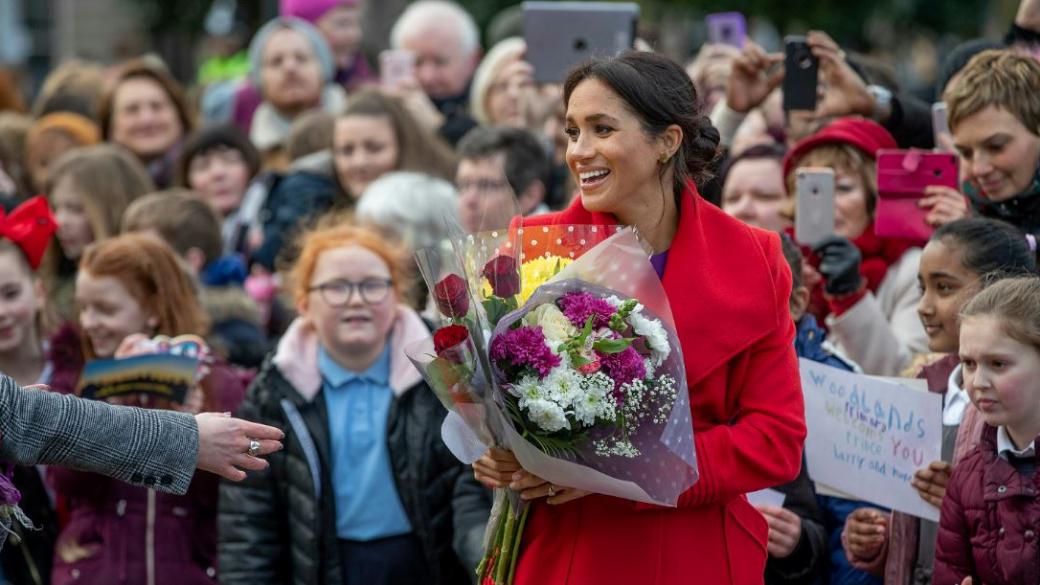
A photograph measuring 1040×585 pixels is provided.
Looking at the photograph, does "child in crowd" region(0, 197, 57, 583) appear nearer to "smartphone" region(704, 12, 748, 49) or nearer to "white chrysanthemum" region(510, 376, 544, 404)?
"white chrysanthemum" region(510, 376, 544, 404)

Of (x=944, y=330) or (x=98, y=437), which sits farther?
(x=944, y=330)

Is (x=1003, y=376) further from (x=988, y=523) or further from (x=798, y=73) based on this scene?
(x=798, y=73)

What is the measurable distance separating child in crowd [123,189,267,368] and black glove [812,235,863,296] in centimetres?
268

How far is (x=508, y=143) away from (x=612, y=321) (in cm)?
384

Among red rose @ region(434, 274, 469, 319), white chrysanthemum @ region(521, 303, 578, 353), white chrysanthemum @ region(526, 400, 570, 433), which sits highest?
red rose @ region(434, 274, 469, 319)

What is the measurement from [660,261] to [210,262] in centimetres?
403

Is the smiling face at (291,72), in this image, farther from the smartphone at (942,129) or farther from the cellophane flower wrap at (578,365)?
the cellophane flower wrap at (578,365)

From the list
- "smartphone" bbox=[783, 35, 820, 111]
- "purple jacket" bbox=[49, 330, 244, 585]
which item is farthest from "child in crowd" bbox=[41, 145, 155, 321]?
"smartphone" bbox=[783, 35, 820, 111]

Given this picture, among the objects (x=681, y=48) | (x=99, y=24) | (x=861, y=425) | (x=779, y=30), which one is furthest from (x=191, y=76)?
(x=861, y=425)

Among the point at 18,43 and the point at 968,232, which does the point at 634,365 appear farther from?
the point at 18,43

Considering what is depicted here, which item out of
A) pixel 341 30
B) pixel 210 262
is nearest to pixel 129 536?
pixel 210 262

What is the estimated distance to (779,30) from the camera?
2206 cm

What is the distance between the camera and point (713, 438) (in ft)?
13.5

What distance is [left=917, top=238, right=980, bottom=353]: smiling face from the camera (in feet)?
16.7
